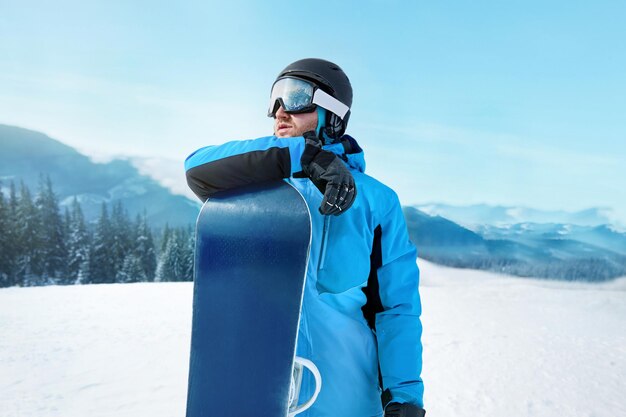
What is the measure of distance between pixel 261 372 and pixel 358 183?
612 mm

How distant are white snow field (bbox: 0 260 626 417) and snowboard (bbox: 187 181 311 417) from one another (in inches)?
146

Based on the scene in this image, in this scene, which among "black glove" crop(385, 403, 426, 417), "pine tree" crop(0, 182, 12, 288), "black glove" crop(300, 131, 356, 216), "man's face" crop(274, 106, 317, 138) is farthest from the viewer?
"pine tree" crop(0, 182, 12, 288)

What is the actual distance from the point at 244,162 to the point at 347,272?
0.42 meters

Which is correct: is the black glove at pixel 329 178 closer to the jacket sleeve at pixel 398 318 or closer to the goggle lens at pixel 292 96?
the jacket sleeve at pixel 398 318

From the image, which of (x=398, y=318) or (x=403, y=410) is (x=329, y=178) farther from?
(x=403, y=410)

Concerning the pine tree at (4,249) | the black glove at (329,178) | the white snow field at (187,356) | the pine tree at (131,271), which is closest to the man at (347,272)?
Answer: the black glove at (329,178)

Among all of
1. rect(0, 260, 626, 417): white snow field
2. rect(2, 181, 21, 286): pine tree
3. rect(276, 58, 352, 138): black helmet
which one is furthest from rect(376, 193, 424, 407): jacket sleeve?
rect(2, 181, 21, 286): pine tree

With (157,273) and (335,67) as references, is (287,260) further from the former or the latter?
(157,273)

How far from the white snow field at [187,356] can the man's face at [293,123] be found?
3941 mm

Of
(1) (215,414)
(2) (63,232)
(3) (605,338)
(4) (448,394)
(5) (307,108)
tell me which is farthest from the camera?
(2) (63,232)

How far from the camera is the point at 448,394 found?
5.34 meters

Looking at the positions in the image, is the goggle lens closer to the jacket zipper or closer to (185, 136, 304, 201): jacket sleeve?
(185, 136, 304, 201): jacket sleeve

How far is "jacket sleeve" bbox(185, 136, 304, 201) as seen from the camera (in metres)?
1.22

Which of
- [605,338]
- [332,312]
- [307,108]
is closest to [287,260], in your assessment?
[332,312]
